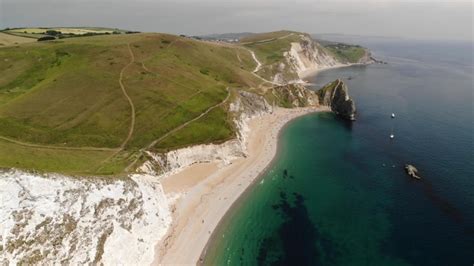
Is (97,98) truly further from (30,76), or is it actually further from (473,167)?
(473,167)

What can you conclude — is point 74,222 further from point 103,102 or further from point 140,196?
point 103,102

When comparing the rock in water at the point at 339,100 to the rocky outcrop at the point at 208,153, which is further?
the rock in water at the point at 339,100

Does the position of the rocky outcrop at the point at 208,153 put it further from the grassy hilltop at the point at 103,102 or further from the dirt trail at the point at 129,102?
the dirt trail at the point at 129,102

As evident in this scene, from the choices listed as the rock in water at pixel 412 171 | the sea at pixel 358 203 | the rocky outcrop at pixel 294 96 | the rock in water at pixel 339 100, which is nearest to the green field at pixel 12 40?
the rocky outcrop at pixel 294 96

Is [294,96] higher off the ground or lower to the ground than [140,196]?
higher

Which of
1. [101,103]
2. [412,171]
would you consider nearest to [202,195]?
[101,103]

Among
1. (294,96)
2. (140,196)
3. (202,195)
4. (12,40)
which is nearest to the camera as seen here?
(140,196)
